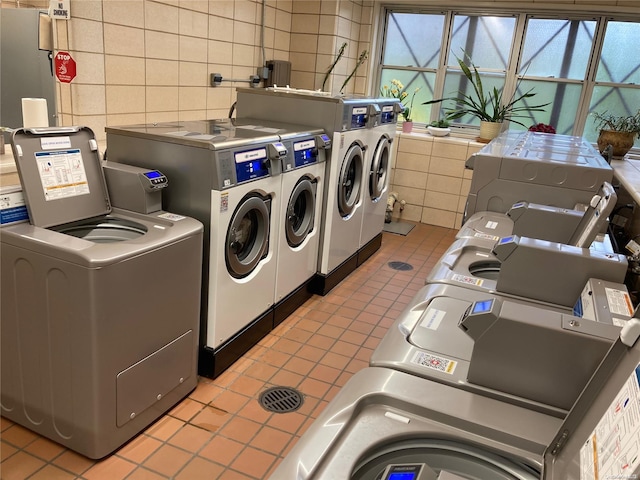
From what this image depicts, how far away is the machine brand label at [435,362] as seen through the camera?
4.60 feet

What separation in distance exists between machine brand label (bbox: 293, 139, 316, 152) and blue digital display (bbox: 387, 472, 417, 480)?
2.24 meters

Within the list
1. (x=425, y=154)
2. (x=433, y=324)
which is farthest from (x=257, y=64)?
(x=433, y=324)

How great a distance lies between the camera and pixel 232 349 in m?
2.79

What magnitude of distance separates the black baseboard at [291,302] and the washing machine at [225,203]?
0.64 feet

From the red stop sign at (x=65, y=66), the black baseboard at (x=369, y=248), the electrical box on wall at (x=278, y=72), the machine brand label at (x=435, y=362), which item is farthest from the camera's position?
the electrical box on wall at (x=278, y=72)

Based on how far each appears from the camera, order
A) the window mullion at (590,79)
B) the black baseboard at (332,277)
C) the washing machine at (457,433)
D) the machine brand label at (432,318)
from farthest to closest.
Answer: the window mullion at (590,79) < the black baseboard at (332,277) < the machine brand label at (432,318) < the washing machine at (457,433)

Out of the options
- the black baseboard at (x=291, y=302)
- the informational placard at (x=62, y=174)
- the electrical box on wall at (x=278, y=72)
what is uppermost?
the electrical box on wall at (x=278, y=72)

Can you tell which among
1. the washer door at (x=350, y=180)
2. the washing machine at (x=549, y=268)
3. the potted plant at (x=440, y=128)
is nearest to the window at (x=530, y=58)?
the potted plant at (x=440, y=128)

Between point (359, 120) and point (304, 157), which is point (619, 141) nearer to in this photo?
point (359, 120)

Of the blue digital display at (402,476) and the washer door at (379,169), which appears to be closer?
the blue digital display at (402,476)

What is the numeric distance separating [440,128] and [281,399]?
4.09 meters

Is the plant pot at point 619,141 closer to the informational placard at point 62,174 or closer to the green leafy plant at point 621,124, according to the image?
the green leafy plant at point 621,124

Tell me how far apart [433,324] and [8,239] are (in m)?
1.59

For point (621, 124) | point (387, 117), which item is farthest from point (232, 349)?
point (621, 124)
